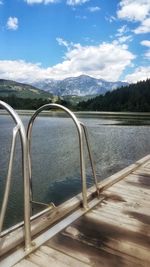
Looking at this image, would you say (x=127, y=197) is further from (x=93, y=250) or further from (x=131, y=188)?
(x=93, y=250)

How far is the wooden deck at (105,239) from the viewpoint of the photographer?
295 centimetres

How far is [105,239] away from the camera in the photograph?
A: 341 centimetres

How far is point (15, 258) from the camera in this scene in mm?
2924

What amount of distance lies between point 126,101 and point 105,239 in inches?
5243

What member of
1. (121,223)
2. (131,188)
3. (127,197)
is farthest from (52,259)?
(131,188)

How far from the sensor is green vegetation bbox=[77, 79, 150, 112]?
4807 inches

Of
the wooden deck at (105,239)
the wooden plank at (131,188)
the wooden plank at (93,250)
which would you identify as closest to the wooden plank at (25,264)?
the wooden deck at (105,239)

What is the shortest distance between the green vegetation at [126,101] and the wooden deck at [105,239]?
118m

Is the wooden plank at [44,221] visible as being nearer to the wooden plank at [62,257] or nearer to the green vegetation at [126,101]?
the wooden plank at [62,257]

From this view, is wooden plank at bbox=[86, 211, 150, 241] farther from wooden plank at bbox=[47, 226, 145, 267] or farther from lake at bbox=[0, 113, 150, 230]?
lake at bbox=[0, 113, 150, 230]

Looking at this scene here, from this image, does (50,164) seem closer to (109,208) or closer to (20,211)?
(20,211)

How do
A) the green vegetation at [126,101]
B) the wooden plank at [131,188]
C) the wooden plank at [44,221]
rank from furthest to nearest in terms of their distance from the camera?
the green vegetation at [126,101]
the wooden plank at [131,188]
the wooden plank at [44,221]

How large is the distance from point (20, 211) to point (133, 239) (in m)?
7.43

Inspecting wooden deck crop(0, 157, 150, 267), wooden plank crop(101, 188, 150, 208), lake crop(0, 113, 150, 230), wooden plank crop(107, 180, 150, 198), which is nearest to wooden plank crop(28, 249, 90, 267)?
wooden deck crop(0, 157, 150, 267)
